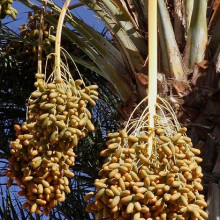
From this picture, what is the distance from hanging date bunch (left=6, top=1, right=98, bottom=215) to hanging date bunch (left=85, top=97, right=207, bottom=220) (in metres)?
0.22

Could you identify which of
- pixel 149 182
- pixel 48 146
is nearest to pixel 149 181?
pixel 149 182

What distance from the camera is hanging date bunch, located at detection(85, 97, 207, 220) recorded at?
183cm

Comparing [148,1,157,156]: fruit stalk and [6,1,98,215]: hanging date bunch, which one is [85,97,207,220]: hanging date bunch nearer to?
[148,1,157,156]: fruit stalk

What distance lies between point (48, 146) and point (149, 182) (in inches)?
17.6

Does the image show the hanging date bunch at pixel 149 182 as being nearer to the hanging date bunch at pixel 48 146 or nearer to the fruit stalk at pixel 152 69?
the fruit stalk at pixel 152 69

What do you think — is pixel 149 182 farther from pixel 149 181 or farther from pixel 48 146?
pixel 48 146

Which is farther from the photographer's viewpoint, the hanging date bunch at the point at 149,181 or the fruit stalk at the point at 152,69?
the fruit stalk at the point at 152,69

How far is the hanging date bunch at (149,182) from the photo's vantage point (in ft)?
6.01

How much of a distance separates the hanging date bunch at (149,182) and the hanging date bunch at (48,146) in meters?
0.22

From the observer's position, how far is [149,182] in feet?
6.06

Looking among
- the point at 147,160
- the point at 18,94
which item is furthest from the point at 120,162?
the point at 18,94

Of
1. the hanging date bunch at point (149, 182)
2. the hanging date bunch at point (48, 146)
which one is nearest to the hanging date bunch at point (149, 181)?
the hanging date bunch at point (149, 182)

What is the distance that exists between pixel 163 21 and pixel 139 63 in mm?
202

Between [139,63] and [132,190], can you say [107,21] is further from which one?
[132,190]
